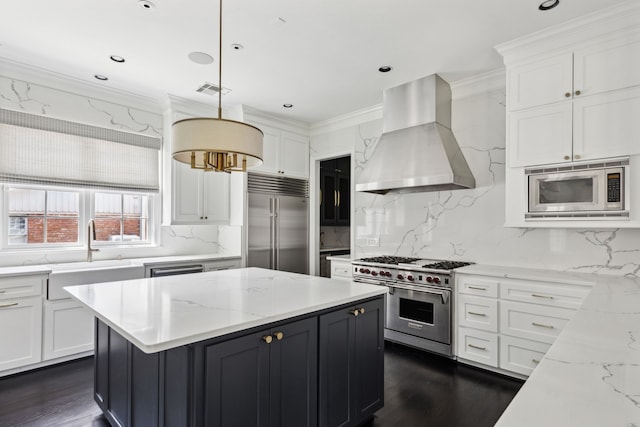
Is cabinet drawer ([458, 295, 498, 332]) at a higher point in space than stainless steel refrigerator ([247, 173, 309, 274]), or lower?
lower

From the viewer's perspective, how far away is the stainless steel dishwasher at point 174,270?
149 inches

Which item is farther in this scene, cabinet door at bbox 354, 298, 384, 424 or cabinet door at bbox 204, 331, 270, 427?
cabinet door at bbox 354, 298, 384, 424

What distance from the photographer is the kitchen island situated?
1.49m

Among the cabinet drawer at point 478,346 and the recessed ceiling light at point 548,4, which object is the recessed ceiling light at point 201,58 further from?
the cabinet drawer at point 478,346

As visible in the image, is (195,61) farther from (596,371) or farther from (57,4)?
(596,371)

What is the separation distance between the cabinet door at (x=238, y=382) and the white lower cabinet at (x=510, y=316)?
215cm

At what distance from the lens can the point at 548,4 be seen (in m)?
2.39

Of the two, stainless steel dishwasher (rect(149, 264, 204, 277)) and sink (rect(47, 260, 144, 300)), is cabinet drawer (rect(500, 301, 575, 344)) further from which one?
sink (rect(47, 260, 144, 300))

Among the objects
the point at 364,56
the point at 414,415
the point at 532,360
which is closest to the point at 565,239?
the point at 532,360

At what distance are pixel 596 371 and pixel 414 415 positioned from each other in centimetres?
173

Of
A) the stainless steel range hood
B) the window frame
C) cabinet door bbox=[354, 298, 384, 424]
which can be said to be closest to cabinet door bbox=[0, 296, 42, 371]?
the window frame

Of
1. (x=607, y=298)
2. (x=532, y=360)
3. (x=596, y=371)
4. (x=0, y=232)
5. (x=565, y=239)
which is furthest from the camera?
(x=0, y=232)

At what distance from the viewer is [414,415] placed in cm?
241

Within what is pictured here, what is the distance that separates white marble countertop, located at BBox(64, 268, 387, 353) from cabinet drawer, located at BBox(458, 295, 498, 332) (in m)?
1.32
